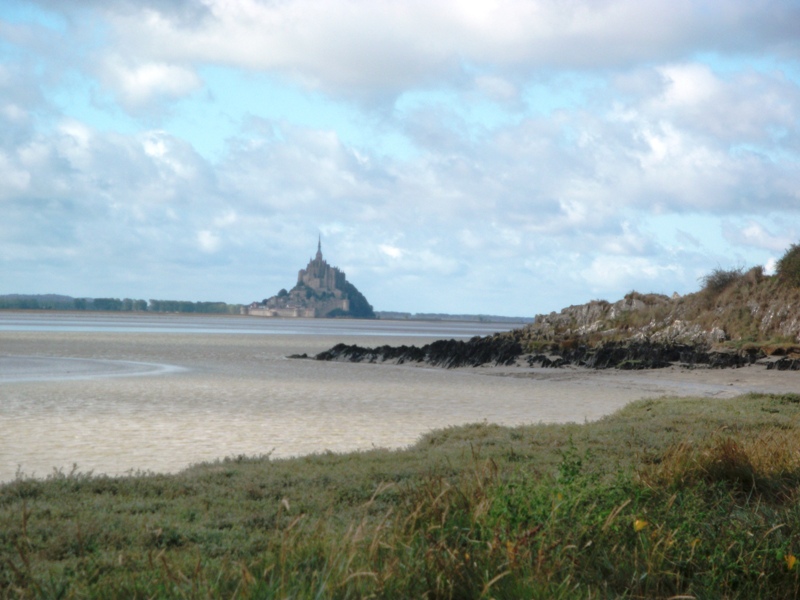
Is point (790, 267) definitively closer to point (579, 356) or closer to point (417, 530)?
point (579, 356)

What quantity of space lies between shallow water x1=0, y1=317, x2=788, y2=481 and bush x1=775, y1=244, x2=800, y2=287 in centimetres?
1352

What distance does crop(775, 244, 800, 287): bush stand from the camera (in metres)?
37.2

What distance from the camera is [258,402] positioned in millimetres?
19078

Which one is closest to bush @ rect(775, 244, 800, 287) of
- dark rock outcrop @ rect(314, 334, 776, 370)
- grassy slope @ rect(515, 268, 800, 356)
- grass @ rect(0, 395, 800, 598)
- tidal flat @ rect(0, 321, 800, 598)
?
grassy slope @ rect(515, 268, 800, 356)

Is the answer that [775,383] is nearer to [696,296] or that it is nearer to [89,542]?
[696,296]

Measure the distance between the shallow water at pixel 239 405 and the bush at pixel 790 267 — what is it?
13.5m

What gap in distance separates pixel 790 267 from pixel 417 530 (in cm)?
3655

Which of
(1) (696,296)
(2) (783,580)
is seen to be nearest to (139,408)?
(2) (783,580)

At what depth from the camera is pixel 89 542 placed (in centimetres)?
577

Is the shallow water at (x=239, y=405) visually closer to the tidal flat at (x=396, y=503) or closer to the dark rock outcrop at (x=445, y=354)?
the tidal flat at (x=396, y=503)

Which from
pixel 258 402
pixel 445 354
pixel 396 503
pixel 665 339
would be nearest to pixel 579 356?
pixel 445 354

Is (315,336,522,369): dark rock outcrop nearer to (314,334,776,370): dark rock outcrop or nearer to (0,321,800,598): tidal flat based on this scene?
(314,334,776,370): dark rock outcrop

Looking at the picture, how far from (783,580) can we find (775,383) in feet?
67.3

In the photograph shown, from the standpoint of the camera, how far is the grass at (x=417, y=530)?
4.56 meters
